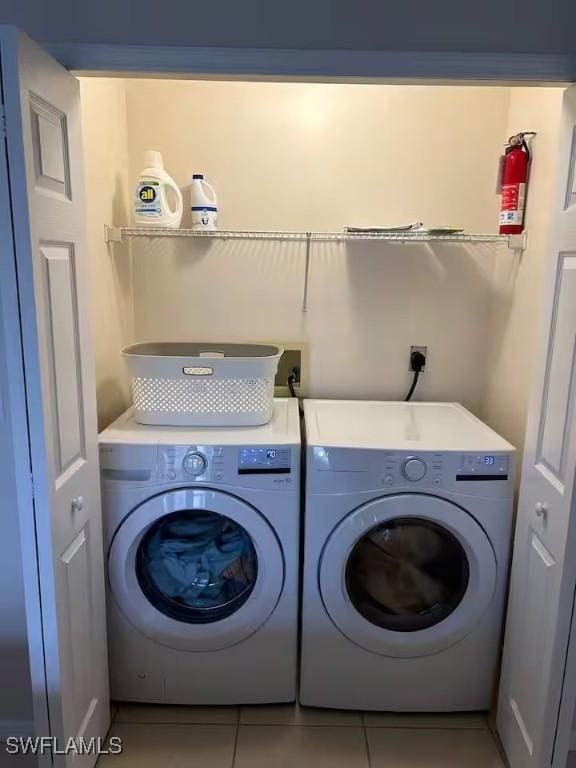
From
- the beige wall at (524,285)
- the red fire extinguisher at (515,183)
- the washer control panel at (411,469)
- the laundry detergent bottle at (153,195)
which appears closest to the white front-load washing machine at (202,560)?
the washer control panel at (411,469)

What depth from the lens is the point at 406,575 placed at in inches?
70.0

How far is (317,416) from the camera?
6.47 ft

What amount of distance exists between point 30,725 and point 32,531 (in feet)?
2.49

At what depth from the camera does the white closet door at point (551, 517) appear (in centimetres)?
134

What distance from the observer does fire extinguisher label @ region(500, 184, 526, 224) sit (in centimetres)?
193

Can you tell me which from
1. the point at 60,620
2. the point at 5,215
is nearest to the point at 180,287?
the point at 5,215

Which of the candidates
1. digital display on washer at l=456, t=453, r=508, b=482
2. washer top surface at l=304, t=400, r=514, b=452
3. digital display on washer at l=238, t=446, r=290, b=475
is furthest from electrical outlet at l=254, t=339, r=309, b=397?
digital display on washer at l=456, t=453, r=508, b=482

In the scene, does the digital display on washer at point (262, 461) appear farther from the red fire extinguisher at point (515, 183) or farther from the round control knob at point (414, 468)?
the red fire extinguisher at point (515, 183)

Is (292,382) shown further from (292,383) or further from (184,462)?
(184,462)

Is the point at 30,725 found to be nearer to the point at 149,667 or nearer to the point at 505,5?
the point at 149,667

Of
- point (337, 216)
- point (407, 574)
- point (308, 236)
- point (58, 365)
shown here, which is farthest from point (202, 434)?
point (337, 216)

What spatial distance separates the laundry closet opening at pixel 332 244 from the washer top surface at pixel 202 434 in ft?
0.82

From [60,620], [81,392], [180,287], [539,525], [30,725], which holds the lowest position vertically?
[30,725]

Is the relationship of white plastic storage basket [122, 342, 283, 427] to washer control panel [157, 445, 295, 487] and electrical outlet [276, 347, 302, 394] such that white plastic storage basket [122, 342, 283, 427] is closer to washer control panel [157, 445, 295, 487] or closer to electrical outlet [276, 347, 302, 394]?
washer control panel [157, 445, 295, 487]
